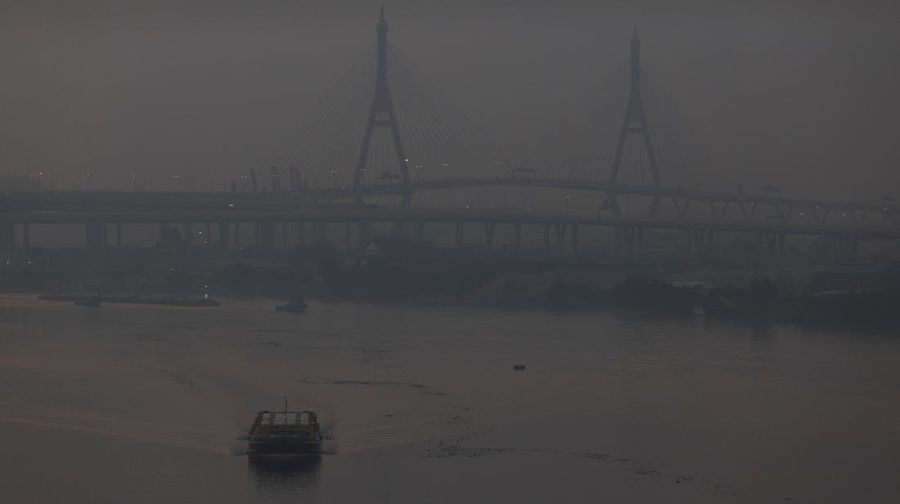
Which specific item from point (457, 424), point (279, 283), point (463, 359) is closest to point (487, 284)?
point (279, 283)

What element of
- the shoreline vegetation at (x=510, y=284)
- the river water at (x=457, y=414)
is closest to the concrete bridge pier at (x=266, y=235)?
the shoreline vegetation at (x=510, y=284)

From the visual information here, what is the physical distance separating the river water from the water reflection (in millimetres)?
16

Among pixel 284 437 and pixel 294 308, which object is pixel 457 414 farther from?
pixel 294 308

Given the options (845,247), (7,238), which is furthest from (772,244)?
(7,238)

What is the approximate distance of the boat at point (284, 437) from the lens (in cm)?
669

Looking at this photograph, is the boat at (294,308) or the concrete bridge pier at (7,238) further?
the concrete bridge pier at (7,238)

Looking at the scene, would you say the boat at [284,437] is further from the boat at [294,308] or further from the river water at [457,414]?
the boat at [294,308]

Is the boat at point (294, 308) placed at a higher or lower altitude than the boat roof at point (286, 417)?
lower

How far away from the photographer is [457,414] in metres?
7.68

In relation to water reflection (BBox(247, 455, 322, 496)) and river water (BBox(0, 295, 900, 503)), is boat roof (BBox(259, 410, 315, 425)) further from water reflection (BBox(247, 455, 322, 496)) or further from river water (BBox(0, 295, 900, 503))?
water reflection (BBox(247, 455, 322, 496))

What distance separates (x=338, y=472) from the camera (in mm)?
6297

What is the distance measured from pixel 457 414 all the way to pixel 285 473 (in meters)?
1.48

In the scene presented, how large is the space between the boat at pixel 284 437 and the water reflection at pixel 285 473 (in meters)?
0.03

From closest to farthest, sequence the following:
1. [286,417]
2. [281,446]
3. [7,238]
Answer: [281,446] < [286,417] < [7,238]
